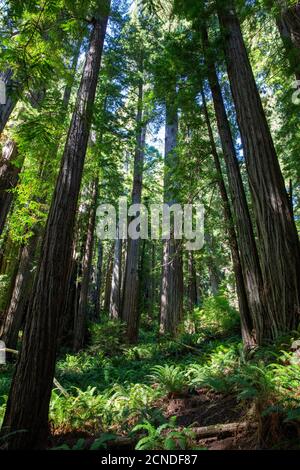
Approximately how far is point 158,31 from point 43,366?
1279cm

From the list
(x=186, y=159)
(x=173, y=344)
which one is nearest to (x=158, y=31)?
(x=186, y=159)

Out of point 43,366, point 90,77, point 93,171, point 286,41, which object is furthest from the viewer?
point 93,171

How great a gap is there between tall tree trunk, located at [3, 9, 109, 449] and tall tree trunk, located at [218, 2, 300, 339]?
9.64 feet

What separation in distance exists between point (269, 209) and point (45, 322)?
12.4 ft

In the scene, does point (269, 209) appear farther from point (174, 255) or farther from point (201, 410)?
point (201, 410)

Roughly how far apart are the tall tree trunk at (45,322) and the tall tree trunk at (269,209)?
294 cm

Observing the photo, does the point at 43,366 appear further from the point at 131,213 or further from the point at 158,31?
the point at 158,31

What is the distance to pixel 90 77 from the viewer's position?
5.03 meters

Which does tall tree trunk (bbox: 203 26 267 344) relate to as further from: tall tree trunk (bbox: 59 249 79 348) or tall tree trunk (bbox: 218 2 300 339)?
tall tree trunk (bbox: 59 249 79 348)

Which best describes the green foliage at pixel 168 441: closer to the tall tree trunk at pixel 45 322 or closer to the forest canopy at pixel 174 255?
the forest canopy at pixel 174 255

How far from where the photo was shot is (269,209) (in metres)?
5.09

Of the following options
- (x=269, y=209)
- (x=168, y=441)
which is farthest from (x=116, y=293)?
(x=168, y=441)

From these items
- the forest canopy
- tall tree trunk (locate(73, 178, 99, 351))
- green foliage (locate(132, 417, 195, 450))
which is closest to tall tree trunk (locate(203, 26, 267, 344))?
the forest canopy

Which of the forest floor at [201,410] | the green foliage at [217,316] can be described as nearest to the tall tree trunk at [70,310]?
the green foliage at [217,316]
